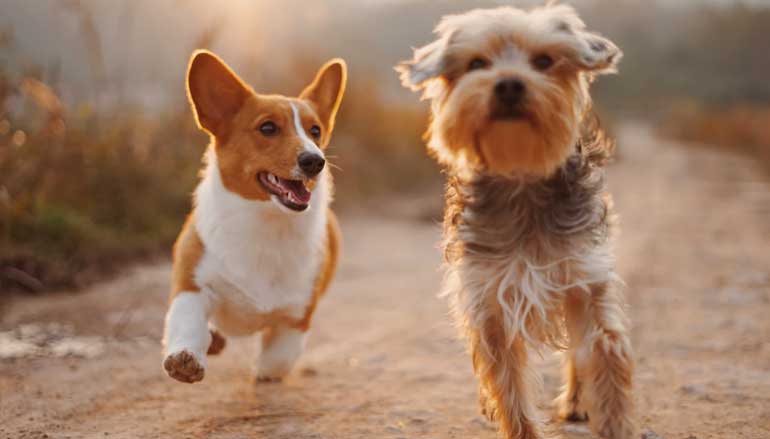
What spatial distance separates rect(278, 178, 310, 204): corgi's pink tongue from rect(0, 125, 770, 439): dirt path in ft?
3.87

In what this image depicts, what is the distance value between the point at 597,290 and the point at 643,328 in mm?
2932

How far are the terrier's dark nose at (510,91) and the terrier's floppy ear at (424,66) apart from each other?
0.37m

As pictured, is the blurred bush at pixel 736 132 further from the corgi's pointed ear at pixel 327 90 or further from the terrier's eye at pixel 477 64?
the terrier's eye at pixel 477 64

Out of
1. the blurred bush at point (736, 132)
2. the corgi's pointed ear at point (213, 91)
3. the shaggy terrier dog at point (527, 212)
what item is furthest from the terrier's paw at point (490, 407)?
the blurred bush at point (736, 132)

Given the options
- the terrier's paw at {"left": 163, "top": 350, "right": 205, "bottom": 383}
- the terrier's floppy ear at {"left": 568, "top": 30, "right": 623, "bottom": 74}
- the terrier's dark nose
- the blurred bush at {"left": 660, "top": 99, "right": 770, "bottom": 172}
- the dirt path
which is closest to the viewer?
the terrier's dark nose

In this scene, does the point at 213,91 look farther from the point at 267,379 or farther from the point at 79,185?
the point at 79,185

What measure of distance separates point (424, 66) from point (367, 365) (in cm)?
260

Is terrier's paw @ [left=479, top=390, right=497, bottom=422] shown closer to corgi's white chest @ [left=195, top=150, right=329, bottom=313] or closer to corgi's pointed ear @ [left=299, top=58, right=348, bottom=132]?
corgi's white chest @ [left=195, top=150, right=329, bottom=313]

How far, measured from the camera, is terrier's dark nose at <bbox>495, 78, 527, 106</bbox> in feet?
11.3

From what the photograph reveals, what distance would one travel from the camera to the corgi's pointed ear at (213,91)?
4.80 meters

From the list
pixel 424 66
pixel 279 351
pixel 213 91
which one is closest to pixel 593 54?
pixel 424 66

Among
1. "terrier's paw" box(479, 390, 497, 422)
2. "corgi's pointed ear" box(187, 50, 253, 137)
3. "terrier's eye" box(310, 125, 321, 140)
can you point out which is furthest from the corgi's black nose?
"terrier's paw" box(479, 390, 497, 422)

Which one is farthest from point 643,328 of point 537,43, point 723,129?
point 723,129

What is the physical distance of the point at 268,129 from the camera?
4746 mm
